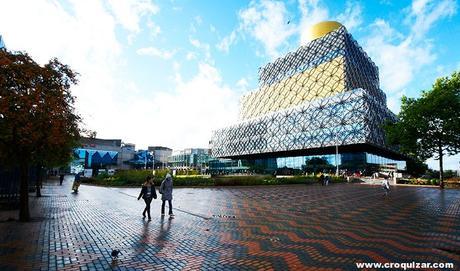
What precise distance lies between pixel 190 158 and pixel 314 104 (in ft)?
280

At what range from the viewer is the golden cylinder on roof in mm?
88562

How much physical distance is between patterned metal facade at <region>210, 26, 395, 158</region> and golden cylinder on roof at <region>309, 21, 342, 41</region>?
582 centimetres

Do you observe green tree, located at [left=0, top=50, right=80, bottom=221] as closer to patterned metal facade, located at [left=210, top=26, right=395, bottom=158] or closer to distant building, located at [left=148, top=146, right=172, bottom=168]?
patterned metal facade, located at [left=210, top=26, right=395, bottom=158]

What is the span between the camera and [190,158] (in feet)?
474

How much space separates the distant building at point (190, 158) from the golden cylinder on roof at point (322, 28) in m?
71.8

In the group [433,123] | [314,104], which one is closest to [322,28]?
[314,104]

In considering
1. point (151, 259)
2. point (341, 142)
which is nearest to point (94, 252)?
point (151, 259)

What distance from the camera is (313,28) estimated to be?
297 feet

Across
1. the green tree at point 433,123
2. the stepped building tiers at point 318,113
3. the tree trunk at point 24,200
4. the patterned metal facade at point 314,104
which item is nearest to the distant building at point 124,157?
the patterned metal facade at point 314,104

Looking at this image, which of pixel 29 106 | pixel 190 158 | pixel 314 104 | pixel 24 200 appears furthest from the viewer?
pixel 190 158

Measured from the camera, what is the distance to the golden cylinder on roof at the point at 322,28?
88562 mm

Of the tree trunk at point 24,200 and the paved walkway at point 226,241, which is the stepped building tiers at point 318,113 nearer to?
the paved walkway at point 226,241

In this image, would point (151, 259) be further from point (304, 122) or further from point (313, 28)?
point (313, 28)

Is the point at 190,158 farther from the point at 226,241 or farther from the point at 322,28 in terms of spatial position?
the point at 226,241
